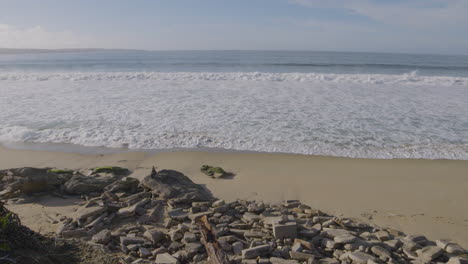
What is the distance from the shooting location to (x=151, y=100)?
44.4 feet

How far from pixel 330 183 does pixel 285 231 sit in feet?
7.60

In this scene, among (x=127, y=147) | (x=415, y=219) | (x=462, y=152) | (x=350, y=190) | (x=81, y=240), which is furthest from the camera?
(x=127, y=147)

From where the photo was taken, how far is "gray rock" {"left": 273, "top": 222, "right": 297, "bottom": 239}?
3803 millimetres

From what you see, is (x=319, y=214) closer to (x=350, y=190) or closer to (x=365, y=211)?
(x=365, y=211)

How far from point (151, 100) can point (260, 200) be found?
9568 mm

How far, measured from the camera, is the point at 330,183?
5797 millimetres

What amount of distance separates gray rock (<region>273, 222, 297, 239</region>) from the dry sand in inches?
50.7

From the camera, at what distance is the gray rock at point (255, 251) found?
3.42m

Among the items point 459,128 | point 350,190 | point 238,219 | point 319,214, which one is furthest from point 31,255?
point 459,128

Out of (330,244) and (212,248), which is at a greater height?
(212,248)

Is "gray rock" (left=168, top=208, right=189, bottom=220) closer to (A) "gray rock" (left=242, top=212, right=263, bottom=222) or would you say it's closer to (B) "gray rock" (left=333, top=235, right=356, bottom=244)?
(A) "gray rock" (left=242, top=212, right=263, bottom=222)

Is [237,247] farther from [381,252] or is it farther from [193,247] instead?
[381,252]

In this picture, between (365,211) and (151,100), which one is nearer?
(365,211)

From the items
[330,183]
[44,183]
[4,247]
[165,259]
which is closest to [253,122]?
[330,183]
